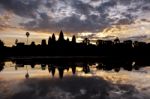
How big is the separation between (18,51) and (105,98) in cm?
14868

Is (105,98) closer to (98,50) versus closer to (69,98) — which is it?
(69,98)

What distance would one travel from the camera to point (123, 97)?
842 inches

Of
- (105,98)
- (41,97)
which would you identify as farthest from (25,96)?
(105,98)

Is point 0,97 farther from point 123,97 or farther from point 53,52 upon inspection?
point 53,52

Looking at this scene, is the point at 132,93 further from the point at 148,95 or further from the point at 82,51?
the point at 82,51

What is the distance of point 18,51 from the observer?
167 m

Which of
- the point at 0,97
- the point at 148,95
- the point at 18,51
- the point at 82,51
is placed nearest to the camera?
the point at 0,97

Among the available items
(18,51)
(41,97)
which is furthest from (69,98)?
(18,51)

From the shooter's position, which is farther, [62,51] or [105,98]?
[62,51]

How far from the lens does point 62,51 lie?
176 metres

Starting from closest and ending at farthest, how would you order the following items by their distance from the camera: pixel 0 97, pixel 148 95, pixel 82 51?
pixel 0 97 → pixel 148 95 → pixel 82 51

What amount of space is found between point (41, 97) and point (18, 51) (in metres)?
148

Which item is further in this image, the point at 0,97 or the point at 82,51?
the point at 82,51

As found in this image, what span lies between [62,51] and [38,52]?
44.6ft
